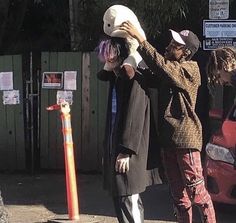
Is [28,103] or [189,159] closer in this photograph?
[189,159]

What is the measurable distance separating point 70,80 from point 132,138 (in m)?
3.94

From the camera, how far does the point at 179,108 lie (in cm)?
439

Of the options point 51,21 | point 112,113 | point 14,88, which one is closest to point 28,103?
point 14,88

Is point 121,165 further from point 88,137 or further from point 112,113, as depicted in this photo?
point 88,137

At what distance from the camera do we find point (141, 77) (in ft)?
14.4

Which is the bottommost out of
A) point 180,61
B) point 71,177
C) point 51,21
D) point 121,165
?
point 71,177

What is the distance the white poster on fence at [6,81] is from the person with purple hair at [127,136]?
3.88 m

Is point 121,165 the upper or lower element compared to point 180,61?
lower

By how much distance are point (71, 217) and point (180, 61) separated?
2.31m

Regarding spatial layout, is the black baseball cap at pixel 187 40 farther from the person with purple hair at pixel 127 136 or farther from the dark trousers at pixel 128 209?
the dark trousers at pixel 128 209

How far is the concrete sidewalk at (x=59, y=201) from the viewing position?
6.15 metres

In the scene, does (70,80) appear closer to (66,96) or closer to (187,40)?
(66,96)

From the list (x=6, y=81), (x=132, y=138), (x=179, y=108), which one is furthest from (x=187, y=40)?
(x=6, y=81)

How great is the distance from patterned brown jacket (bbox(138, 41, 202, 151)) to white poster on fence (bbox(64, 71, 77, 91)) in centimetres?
374
